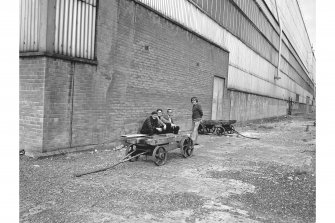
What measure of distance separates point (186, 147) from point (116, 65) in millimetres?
3522

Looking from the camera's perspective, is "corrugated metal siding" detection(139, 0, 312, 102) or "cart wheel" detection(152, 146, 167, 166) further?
"corrugated metal siding" detection(139, 0, 312, 102)

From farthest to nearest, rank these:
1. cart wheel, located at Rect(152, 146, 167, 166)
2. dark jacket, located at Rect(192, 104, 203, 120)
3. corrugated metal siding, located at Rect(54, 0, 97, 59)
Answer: dark jacket, located at Rect(192, 104, 203, 120), corrugated metal siding, located at Rect(54, 0, 97, 59), cart wheel, located at Rect(152, 146, 167, 166)

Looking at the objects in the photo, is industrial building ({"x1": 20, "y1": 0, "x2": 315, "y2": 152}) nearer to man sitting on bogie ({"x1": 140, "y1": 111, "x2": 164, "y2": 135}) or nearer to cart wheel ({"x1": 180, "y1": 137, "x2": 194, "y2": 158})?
man sitting on bogie ({"x1": 140, "y1": 111, "x2": 164, "y2": 135})

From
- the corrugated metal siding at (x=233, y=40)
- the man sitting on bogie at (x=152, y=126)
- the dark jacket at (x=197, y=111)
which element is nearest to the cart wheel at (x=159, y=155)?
the man sitting on bogie at (x=152, y=126)

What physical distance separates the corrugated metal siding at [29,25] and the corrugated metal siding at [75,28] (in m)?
0.48

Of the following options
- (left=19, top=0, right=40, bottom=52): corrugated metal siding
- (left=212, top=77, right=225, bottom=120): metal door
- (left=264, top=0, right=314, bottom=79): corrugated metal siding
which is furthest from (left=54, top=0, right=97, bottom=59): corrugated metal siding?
(left=264, top=0, right=314, bottom=79): corrugated metal siding

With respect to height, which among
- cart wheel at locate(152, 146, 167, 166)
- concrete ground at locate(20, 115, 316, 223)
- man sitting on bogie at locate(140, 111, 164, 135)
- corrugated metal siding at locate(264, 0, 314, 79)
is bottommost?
concrete ground at locate(20, 115, 316, 223)

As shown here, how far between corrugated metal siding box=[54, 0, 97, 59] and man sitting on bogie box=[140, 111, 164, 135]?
2570mm

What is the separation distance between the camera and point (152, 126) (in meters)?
8.32

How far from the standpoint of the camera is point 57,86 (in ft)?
24.6

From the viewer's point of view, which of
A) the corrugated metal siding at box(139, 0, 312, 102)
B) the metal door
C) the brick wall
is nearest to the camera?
the brick wall

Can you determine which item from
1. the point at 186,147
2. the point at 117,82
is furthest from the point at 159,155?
the point at 117,82

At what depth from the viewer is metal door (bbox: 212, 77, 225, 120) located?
60.2ft

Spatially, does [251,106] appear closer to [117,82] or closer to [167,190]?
[117,82]
